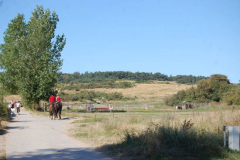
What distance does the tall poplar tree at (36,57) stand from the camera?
4034cm

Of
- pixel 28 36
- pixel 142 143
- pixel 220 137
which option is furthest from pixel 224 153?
pixel 28 36

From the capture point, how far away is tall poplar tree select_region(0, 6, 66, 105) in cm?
4034

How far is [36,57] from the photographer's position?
41.2 meters

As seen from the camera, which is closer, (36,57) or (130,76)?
(36,57)

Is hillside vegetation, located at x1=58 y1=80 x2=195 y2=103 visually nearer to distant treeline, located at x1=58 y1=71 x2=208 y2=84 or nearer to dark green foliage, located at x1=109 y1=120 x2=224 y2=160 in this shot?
distant treeline, located at x1=58 y1=71 x2=208 y2=84

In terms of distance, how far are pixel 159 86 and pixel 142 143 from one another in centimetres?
10468

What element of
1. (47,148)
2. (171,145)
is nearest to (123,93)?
(47,148)

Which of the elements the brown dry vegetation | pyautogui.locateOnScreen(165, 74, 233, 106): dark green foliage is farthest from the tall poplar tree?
the brown dry vegetation

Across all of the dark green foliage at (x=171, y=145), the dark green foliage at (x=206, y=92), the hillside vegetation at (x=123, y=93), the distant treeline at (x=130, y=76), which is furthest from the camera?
the distant treeline at (x=130, y=76)

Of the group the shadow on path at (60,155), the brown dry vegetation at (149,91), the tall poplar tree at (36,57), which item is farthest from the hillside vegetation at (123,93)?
the shadow on path at (60,155)

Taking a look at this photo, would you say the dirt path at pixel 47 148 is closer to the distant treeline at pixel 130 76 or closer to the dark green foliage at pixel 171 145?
the dark green foliage at pixel 171 145

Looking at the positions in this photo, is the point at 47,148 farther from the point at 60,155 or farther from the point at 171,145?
the point at 171,145

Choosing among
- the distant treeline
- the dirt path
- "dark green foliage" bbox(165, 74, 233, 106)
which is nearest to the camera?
the dirt path

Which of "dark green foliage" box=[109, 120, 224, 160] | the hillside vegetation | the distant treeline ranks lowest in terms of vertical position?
"dark green foliage" box=[109, 120, 224, 160]
